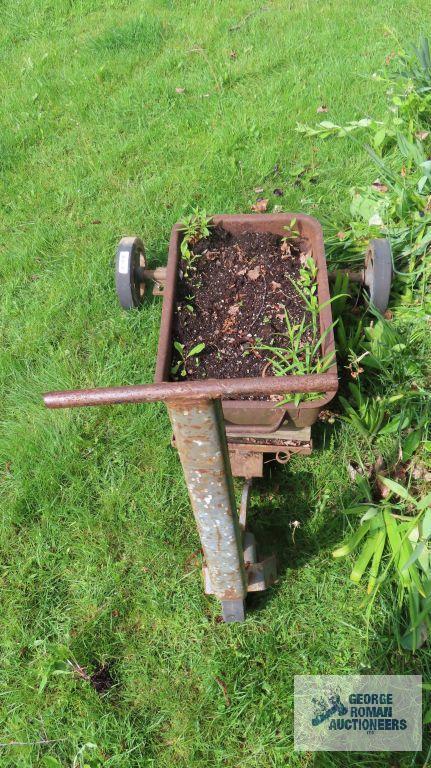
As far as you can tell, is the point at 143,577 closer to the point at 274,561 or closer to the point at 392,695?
the point at 274,561

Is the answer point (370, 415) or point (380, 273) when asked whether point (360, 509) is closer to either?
point (370, 415)

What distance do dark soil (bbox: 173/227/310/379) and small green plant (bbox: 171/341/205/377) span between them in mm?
15

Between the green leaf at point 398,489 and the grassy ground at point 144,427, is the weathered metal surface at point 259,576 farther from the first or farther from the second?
the green leaf at point 398,489

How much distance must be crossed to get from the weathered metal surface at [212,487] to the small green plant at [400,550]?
49 cm

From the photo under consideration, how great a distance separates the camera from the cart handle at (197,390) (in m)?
1.13

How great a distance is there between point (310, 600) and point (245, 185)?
2451 millimetres

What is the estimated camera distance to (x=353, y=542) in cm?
210

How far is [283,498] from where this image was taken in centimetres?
238

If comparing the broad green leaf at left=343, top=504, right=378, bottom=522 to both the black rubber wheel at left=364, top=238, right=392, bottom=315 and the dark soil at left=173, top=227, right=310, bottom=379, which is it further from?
the black rubber wheel at left=364, top=238, right=392, bottom=315

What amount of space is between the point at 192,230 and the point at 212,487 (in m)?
1.43

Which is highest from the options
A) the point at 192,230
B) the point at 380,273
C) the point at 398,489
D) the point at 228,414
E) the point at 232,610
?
the point at 192,230

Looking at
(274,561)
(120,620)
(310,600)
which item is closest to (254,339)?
(274,561)

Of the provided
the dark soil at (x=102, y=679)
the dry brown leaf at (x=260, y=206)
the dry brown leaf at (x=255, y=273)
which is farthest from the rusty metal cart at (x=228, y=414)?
the dry brown leaf at (x=260, y=206)

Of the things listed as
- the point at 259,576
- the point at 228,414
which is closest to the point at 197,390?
the point at 228,414
